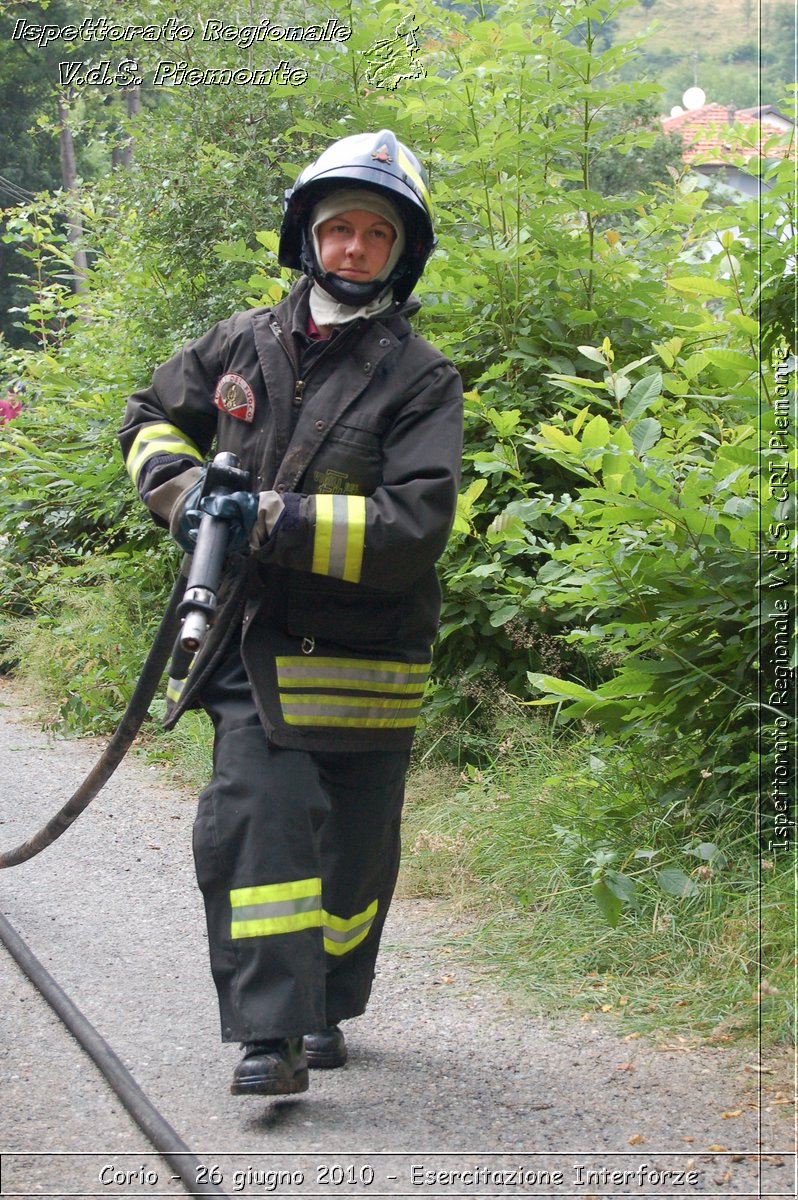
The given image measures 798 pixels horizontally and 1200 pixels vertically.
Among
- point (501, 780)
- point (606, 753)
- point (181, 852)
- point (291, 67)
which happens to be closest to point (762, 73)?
point (606, 753)

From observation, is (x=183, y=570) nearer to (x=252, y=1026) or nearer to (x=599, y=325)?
(x=252, y=1026)

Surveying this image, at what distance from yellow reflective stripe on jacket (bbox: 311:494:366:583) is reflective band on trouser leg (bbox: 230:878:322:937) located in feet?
2.22

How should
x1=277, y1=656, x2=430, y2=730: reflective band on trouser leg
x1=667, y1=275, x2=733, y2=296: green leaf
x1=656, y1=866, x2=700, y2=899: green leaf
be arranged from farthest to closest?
1. x1=667, y1=275, x2=733, y2=296: green leaf
2. x1=656, y1=866, x2=700, y2=899: green leaf
3. x1=277, y1=656, x2=430, y2=730: reflective band on trouser leg

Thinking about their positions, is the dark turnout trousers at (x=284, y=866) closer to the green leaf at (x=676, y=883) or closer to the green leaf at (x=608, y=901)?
the green leaf at (x=608, y=901)

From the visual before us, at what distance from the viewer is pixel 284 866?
9.57 ft

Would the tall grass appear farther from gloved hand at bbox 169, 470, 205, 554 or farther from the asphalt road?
gloved hand at bbox 169, 470, 205, 554

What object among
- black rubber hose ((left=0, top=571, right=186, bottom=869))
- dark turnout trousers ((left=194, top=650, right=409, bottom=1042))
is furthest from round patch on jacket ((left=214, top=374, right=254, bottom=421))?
dark turnout trousers ((left=194, top=650, right=409, bottom=1042))

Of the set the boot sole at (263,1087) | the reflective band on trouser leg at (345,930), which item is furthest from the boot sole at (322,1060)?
the boot sole at (263,1087)

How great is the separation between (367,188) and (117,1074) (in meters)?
2.08

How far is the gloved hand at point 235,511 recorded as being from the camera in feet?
9.39

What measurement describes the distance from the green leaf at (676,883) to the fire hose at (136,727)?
4.88 feet

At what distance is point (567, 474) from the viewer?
5.63 metres

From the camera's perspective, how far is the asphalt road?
2.71 m

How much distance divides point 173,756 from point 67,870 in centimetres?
169
